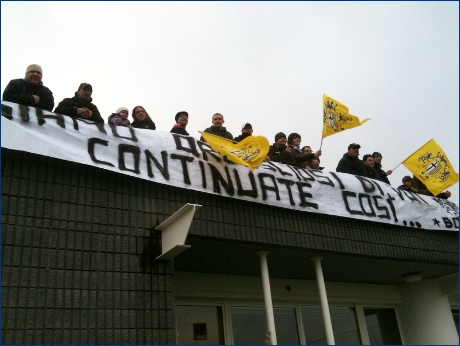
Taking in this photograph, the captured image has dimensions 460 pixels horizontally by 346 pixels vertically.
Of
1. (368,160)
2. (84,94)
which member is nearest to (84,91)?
(84,94)

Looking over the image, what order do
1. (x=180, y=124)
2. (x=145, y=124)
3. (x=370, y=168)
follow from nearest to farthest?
1. (x=145, y=124)
2. (x=180, y=124)
3. (x=370, y=168)

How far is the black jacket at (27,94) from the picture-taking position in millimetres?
5473

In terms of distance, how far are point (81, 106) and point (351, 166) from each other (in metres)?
5.29

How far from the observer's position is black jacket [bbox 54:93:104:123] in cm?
599

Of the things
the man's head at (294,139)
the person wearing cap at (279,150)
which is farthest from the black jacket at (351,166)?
the person wearing cap at (279,150)

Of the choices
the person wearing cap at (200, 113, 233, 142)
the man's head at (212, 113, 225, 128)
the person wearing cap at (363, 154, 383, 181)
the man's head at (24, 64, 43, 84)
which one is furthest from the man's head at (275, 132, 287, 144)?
the man's head at (24, 64, 43, 84)

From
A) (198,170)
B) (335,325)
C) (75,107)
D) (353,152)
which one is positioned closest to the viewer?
(75,107)

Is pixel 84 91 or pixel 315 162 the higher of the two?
pixel 315 162

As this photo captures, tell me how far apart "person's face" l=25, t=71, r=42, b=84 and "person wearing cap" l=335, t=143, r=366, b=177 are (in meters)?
5.60

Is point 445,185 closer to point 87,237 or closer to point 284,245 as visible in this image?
point 284,245

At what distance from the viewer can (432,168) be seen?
1041 centimetres

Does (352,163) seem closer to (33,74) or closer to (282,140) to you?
(282,140)

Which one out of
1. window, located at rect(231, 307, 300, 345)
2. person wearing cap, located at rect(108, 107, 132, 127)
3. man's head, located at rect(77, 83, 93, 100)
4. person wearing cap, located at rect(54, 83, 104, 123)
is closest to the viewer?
person wearing cap, located at rect(54, 83, 104, 123)

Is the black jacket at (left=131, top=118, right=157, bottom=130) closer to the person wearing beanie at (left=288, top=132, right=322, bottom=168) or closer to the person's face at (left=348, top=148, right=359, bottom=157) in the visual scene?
the person wearing beanie at (left=288, top=132, right=322, bottom=168)
